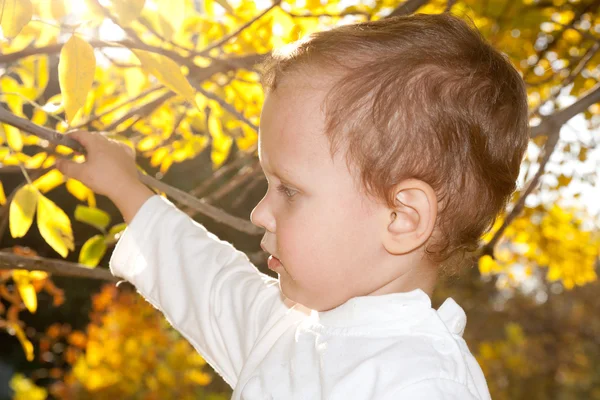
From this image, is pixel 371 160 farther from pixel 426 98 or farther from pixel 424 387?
pixel 424 387

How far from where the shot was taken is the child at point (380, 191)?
1.03m

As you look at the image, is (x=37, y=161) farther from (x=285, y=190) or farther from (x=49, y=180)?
(x=285, y=190)

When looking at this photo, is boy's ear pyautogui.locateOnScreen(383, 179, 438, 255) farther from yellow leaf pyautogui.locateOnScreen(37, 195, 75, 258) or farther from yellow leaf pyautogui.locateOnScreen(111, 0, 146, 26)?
yellow leaf pyautogui.locateOnScreen(37, 195, 75, 258)

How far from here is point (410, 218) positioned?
1050 millimetres

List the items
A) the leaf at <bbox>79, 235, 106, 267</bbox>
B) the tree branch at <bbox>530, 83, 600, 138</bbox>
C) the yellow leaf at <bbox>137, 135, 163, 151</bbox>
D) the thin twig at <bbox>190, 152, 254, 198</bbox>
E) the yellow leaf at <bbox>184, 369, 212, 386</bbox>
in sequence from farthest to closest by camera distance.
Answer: the yellow leaf at <bbox>184, 369, 212, 386</bbox> → the yellow leaf at <bbox>137, 135, 163, 151</bbox> → the thin twig at <bbox>190, 152, 254, 198</bbox> → the tree branch at <bbox>530, 83, 600, 138</bbox> → the leaf at <bbox>79, 235, 106, 267</bbox>

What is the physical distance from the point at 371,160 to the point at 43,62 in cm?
96

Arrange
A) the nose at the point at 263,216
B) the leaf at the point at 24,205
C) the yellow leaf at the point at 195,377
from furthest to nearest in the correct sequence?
the yellow leaf at the point at 195,377 → the leaf at the point at 24,205 → the nose at the point at 263,216

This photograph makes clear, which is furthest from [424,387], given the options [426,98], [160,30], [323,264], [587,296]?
[587,296]

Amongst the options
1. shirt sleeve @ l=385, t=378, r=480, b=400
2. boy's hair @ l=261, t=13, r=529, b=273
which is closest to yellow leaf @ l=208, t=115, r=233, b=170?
boy's hair @ l=261, t=13, r=529, b=273

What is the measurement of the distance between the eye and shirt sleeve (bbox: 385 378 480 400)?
1.07 ft

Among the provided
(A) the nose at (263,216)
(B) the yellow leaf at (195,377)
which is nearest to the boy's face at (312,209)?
(A) the nose at (263,216)

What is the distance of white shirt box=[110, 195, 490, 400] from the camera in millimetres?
986

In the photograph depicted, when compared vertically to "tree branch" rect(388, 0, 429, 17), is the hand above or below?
below

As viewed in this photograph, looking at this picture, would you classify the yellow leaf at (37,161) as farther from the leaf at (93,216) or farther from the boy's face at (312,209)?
the boy's face at (312,209)
